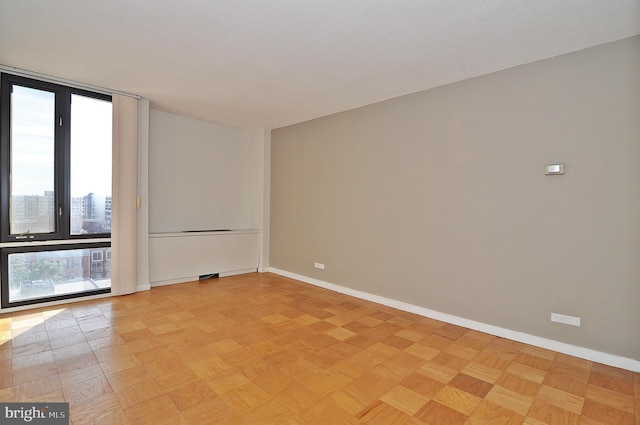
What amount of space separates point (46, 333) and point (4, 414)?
56.6 inches

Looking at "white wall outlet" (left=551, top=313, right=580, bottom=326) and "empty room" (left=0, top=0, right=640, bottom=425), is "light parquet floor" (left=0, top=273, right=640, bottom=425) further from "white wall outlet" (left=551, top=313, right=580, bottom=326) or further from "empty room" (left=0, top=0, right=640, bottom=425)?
"white wall outlet" (left=551, top=313, right=580, bottom=326)

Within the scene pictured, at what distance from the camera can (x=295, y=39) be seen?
2846 millimetres

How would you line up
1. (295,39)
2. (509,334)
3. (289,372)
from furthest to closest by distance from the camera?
(509,334), (295,39), (289,372)

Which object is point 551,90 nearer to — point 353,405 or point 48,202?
point 353,405

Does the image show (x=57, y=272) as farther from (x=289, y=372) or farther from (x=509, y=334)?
(x=509, y=334)

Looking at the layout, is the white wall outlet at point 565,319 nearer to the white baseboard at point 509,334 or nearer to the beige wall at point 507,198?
the beige wall at point 507,198

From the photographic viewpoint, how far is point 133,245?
14.9ft

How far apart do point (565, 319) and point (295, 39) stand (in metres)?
3.58

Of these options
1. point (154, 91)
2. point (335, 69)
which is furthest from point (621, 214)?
point (154, 91)

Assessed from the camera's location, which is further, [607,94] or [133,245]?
[133,245]

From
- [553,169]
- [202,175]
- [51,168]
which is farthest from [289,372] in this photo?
[202,175]

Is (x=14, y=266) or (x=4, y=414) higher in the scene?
(x=14, y=266)

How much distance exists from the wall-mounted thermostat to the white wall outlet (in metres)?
1.35

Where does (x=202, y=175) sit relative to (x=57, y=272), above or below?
above
